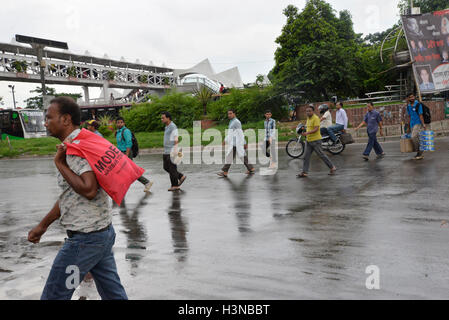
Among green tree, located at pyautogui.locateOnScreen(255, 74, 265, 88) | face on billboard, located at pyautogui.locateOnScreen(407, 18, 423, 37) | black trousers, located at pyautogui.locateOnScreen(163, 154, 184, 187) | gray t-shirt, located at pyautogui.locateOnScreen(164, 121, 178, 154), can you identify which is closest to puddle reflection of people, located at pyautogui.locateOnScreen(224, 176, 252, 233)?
black trousers, located at pyautogui.locateOnScreen(163, 154, 184, 187)

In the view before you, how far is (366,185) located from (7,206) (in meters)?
7.47

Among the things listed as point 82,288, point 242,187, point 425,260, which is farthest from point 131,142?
point 425,260

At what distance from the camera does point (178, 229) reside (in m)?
5.78

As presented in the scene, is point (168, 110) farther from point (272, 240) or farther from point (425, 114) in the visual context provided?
point (272, 240)

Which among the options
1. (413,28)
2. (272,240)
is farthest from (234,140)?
(413,28)

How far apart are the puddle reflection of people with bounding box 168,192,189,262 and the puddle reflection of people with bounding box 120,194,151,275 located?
1.29 feet

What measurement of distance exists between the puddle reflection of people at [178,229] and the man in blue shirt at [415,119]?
704 centimetres

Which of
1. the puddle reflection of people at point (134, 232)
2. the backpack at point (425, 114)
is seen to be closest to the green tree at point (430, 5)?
the backpack at point (425, 114)

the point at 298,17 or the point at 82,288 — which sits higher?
the point at 298,17

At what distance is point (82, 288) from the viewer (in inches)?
147

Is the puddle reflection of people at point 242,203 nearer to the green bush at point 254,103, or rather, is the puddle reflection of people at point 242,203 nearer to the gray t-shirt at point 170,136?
the gray t-shirt at point 170,136

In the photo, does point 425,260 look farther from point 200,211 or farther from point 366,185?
point 366,185

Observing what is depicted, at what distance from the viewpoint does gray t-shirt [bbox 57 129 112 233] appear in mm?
2541
